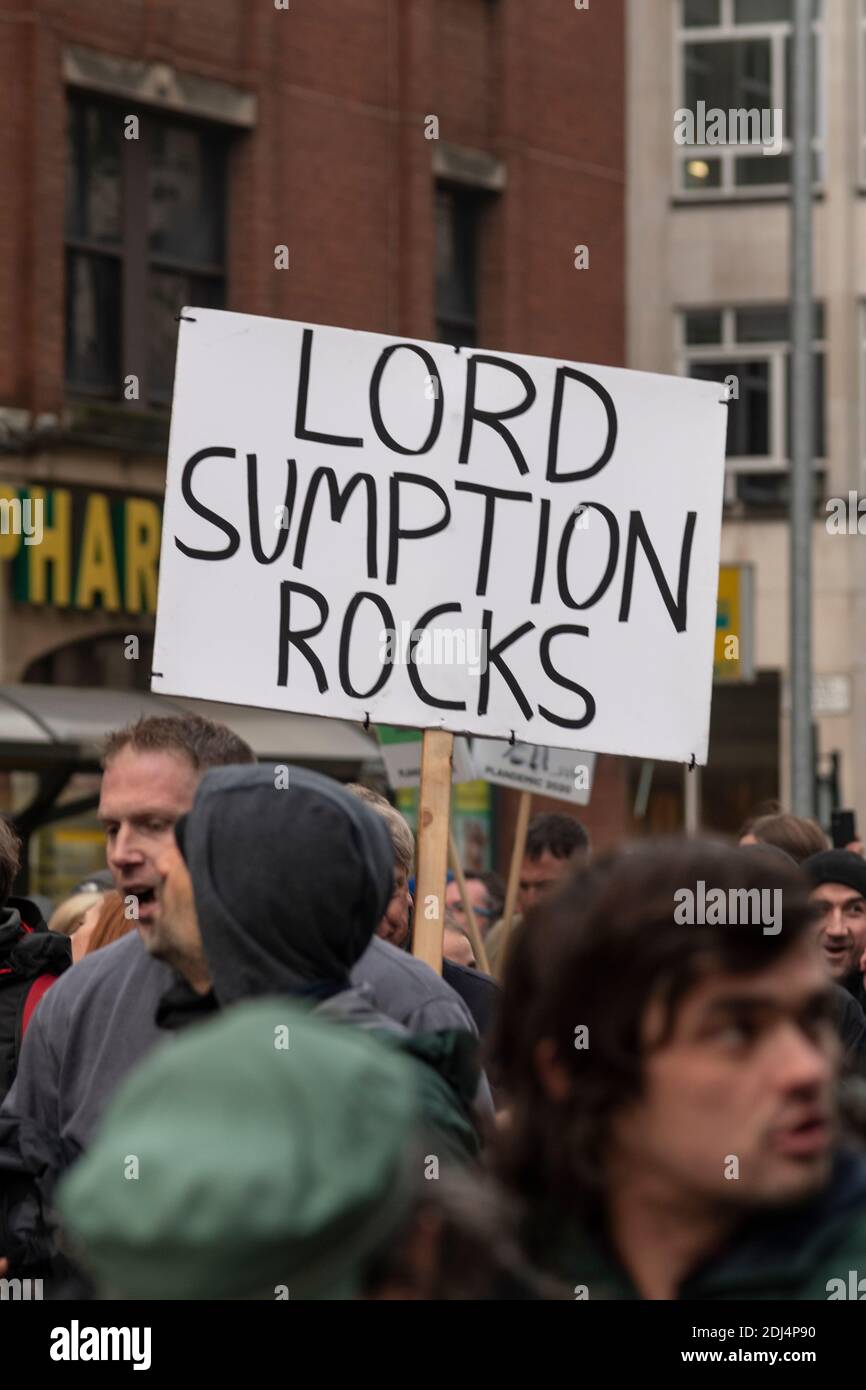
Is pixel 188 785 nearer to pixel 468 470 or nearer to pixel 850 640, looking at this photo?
pixel 468 470

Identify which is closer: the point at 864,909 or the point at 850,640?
the point at 864,909

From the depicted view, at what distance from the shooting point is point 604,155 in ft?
77.7

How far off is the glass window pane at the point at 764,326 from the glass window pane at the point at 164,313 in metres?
7.99

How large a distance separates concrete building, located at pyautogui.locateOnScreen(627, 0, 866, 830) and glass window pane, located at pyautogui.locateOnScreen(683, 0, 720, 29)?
0.06ft

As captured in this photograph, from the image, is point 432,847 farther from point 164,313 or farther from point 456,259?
point 456,259

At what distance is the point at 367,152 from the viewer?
20984 millimetres

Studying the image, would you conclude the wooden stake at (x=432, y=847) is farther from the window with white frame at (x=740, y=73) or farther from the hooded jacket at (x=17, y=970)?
the window with white frame at (x=740, y=73)

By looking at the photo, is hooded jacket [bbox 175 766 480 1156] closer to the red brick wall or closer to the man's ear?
the man's ear

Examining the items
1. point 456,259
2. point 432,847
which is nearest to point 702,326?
point 456,259

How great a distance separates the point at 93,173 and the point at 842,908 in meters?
13.6

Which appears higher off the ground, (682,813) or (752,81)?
(752,81)

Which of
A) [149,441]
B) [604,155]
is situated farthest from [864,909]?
[604,155]

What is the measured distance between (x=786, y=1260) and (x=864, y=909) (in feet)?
15.6

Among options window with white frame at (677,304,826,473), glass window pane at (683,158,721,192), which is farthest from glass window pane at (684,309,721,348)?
glass window pane at (683,158,721,192)
